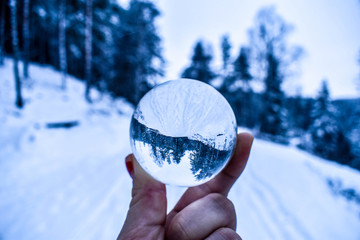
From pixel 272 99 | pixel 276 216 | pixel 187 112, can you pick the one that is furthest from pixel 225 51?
pixel 187 112

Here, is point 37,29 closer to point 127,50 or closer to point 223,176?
point 127,50

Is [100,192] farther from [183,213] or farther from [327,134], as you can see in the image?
[327,134]

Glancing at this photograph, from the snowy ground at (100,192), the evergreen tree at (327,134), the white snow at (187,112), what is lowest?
the evergreen tree at (327,134)

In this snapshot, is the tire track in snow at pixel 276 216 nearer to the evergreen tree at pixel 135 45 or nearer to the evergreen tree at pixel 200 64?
the evergreen tree at pixel 135 45

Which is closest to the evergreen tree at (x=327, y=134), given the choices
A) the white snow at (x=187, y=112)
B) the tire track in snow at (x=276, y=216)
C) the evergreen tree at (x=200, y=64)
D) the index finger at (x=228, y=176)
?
the evergreen tree at (x=200, y=64)

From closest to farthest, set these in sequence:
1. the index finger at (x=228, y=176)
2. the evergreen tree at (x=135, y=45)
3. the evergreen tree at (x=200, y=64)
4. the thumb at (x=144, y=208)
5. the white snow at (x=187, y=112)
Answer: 1. the white snow at (x=187, y=112)
2. the thumb at (x=144, y=208)
3. the index finger at (x=228, y=176)
4. the evergreen tree at (x=135, y=45)
5. the evergreen tree at (x=200, y=64)
